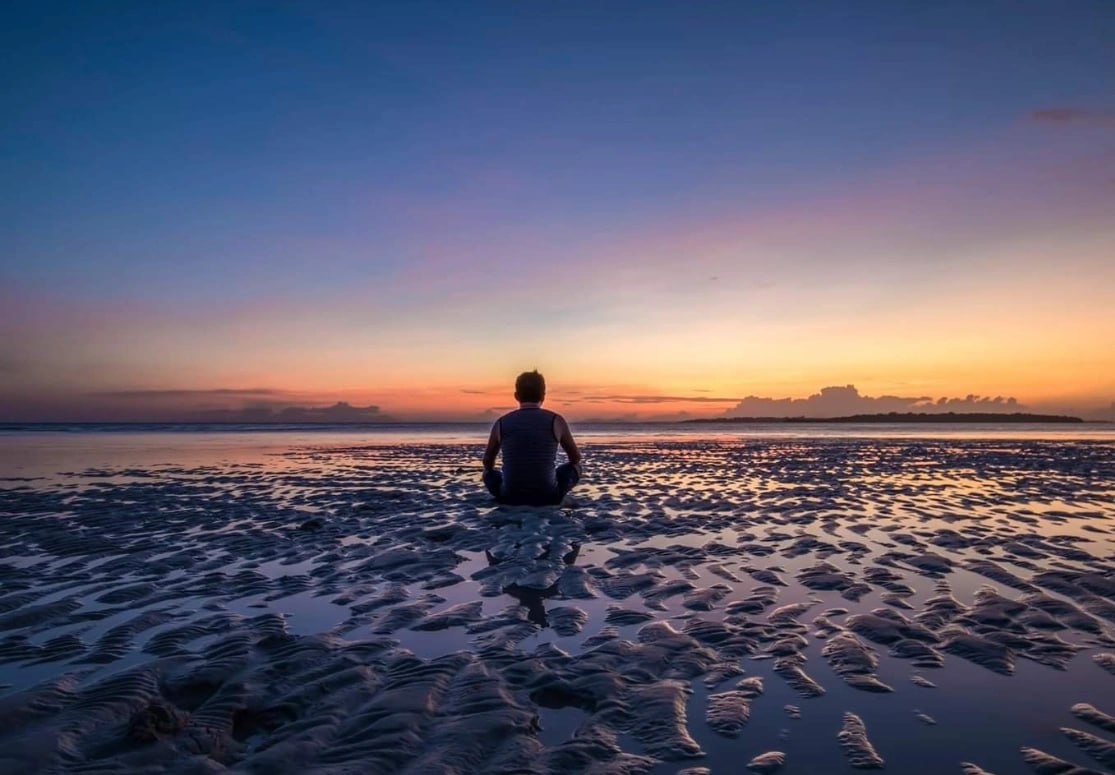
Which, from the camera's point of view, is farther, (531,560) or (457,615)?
(531,560)

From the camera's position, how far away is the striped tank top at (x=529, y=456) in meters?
11.6

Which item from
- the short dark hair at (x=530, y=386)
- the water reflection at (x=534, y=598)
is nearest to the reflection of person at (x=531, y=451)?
the short dark hair at (x=530, y=386)

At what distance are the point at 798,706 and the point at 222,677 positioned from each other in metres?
3.69

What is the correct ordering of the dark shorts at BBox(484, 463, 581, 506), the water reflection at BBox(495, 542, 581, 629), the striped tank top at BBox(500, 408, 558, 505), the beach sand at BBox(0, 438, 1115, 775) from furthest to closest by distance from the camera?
1. the dark shorts at BBox(484, 463, 581, 506)
2. the striped tank top at BBox(500, 408, 558, 505)
3. the water reflection at BBox(495, 542, 581, 629)
4. the beach sand at BBox(0, 438, 1115, 775)

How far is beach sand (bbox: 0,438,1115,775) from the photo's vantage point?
3.32 meters

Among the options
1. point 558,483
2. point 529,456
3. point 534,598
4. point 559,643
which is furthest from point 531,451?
point 559,643

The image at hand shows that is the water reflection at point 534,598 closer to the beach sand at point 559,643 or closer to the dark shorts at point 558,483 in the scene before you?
the beach sand at point 559,643

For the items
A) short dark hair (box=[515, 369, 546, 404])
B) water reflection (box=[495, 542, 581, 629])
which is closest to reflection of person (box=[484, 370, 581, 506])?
short dark hair (box=[515, 369, 546, 404])

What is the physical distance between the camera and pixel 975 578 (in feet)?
22.7

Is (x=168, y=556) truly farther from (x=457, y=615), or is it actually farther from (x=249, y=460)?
(x=249, y=460)

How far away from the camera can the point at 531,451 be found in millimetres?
11820

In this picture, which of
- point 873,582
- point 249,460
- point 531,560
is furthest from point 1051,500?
point 249,460

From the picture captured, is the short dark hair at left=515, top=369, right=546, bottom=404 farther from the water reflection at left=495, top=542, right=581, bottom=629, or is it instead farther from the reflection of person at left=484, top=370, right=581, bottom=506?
the water reflection at left=495, top=542, right=581, bottom=629

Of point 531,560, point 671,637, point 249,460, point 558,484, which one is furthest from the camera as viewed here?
point 249,460
